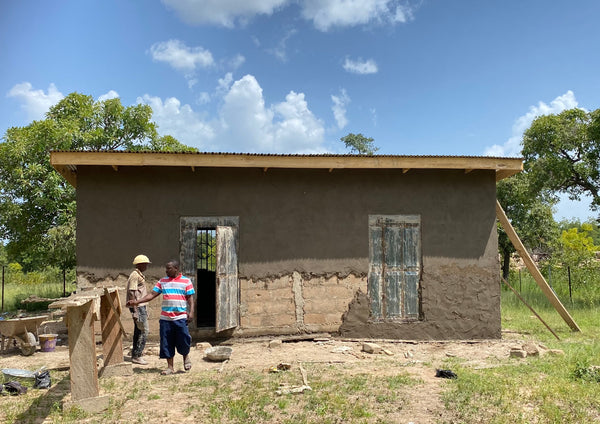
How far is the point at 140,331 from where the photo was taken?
22.5 feet

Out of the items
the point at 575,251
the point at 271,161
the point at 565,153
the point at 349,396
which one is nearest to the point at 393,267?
the point at 271,161

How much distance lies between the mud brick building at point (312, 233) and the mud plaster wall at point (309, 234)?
2cm

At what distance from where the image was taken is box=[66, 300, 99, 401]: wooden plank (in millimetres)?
4742

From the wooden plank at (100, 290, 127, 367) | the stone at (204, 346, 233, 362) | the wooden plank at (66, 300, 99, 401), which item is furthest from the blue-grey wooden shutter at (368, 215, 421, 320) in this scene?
the wooden plank at (66, 300, 99, 401)

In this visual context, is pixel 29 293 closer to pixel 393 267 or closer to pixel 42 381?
pixel 42 381

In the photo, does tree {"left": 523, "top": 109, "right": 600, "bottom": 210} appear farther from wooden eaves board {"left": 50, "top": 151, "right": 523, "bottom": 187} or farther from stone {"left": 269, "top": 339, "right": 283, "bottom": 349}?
stone {"left": 269, "top": 339, "right": 283, "bottom": 349}

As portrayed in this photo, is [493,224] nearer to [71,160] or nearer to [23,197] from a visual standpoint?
[71,160]

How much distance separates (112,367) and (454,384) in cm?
434

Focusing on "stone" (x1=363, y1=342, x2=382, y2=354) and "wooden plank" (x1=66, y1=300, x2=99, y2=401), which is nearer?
"wooden plank" (x1=66, y1=300, x2=99, y2=401)

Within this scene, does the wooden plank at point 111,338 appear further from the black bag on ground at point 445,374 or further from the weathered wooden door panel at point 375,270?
the weathered wooden door panel at point 375,270

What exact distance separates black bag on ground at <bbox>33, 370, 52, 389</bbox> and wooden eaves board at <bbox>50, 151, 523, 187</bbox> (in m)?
3.49

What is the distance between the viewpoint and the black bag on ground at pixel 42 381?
5719 mm

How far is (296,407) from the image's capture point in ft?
16.0

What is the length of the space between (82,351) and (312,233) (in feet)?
15.2
